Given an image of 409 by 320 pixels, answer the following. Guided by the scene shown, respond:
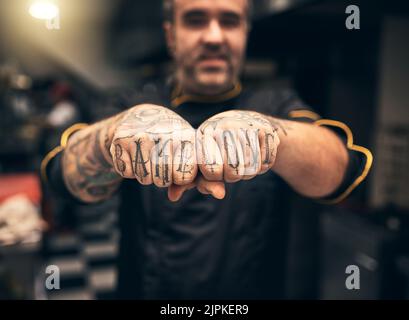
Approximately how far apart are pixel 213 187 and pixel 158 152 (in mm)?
66

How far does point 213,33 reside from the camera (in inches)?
21.4

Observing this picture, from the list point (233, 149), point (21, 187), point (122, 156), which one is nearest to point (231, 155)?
point (233, 149)

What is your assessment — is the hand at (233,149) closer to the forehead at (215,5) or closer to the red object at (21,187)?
the forehead at (215,5)

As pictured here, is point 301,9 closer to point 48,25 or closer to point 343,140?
point 343,140

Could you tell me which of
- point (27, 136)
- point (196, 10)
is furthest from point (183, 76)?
point (27, 136)

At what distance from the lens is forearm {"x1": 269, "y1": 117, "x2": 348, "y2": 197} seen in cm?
49

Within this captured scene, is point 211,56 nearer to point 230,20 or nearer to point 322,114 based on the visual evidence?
point 230,20

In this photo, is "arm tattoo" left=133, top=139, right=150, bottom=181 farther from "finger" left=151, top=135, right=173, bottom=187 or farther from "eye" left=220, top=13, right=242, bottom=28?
"eye" left=220, top=13, right=242, bottom=28

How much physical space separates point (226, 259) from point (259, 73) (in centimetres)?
79

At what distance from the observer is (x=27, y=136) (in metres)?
1.98

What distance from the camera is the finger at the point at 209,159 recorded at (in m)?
0.35

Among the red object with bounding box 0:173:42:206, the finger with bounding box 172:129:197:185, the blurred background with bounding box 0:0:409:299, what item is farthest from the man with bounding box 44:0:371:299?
the red object with bounding box 0:173:42:206

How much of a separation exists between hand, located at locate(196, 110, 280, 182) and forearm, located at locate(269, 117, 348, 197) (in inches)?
3.1

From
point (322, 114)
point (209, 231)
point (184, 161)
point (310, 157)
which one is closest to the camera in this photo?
point (184, 161)
